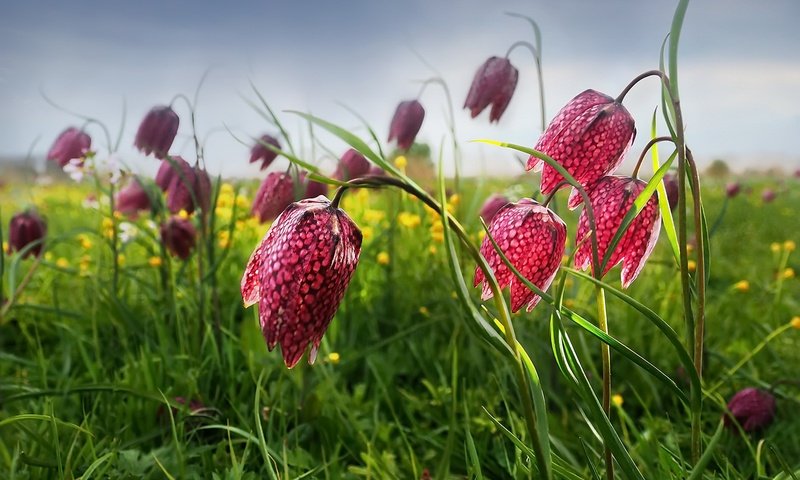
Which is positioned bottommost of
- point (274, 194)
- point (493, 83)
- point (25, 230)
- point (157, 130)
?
point (25, 230)

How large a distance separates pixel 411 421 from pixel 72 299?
4.39ft

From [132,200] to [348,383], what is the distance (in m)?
0.73

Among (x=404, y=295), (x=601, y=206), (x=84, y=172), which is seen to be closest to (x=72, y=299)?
(x=84, y=172)

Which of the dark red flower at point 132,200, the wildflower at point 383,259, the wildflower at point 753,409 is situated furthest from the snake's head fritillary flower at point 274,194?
the wildflower at point 753,409

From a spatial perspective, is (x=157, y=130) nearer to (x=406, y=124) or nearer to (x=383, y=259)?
(x=406, y=124)

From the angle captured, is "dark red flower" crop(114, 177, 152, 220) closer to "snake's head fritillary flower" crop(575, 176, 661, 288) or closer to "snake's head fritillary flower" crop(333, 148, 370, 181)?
"snake's head fritillary flower" crop(333, 148, 370, 181)

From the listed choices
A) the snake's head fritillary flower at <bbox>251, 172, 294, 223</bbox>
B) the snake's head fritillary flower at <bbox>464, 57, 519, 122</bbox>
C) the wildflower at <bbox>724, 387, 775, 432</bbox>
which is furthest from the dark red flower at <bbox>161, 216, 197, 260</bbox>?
the wildflower at <bbox>724, 387, 775, 432</bbox>

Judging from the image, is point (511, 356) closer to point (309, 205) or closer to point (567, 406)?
point (309, 205)

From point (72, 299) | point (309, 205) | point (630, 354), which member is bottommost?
point (72, 299)

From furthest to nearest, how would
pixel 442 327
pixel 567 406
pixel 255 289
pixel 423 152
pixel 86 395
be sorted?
1. pixel 423 152
2. pixel 442 327
3. pixel 567 406
4. pixel 86 395
5. pixel 255 289

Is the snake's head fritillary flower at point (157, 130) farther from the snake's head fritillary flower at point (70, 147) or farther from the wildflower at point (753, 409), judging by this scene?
the wildflower at point (753, 409)

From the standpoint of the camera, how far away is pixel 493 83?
56.9 inches

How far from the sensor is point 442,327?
1958mm

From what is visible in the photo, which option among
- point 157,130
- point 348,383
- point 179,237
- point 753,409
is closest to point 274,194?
point 157,130
